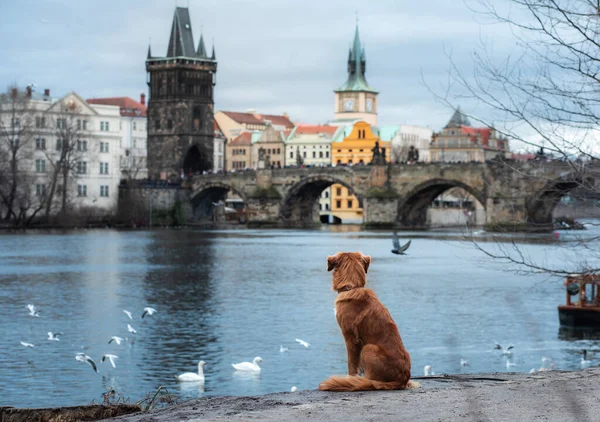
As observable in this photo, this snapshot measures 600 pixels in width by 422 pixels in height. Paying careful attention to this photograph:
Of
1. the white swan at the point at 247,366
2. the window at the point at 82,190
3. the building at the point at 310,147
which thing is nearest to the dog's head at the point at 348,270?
the white swan at the point at 247,366

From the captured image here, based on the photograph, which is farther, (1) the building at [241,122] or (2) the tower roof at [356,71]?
(2) the tower roof at [356,71]

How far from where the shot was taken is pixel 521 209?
7019 centimetres

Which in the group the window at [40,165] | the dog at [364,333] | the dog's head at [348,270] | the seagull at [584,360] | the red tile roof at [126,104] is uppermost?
the red tile roof at [126,104]

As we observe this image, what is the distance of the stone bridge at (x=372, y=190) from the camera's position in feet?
243

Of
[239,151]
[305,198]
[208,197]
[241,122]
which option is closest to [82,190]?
[208,197]

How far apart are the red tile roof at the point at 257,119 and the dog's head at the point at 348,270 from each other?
5320 inches

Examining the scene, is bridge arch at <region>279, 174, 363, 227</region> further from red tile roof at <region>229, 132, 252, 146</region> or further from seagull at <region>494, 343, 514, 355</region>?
seagull at <region>494, 343, 514, 355</region>

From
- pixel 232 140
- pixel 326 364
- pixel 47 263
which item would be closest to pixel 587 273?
pixel 326 364

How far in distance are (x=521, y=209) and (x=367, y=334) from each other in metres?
64.4

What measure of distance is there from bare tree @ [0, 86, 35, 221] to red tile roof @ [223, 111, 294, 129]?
68693mm

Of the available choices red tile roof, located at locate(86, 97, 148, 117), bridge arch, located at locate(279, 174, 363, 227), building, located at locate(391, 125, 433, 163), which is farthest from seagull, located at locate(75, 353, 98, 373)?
building, located at locate(391, 125, 433, 163)

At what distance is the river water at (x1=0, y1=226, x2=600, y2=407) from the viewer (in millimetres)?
17484

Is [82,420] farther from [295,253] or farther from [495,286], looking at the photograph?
[295,253]

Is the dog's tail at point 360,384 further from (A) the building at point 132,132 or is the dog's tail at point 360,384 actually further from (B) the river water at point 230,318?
(A) the building at point 132,132
